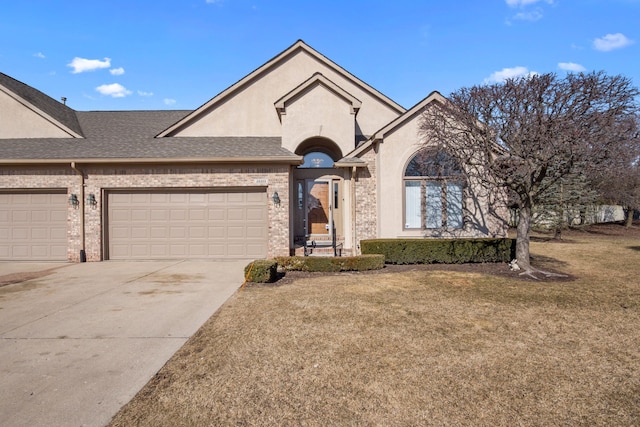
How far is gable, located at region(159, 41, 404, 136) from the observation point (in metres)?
14.2

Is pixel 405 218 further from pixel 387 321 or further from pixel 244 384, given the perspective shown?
pixel 244 384

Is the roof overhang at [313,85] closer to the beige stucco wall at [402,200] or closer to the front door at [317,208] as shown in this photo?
the beige stucco wall at [402,200]

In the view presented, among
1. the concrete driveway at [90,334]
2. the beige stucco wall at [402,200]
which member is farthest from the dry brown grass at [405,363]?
the beige stucco wall at [402,200]

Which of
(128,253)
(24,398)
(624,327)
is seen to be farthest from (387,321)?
(128,253)

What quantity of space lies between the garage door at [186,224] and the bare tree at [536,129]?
732cm

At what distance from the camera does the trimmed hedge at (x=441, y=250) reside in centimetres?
1062

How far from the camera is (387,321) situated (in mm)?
5512

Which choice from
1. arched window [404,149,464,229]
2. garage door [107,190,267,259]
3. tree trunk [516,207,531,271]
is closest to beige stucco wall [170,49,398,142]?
garage door [107,190,267,259]

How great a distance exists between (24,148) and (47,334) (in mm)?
11143

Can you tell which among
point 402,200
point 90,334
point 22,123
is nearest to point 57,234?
point 22,123

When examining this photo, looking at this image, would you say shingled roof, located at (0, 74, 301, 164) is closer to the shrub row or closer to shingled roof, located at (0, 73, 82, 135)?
shingled roof, located at (0, 73, 82, 135)

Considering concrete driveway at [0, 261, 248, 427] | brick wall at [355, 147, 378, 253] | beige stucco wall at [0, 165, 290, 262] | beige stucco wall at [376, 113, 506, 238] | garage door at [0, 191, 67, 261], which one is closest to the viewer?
concrete driveway at [0, 261, 248, 427]

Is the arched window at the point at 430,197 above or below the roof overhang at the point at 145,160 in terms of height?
below

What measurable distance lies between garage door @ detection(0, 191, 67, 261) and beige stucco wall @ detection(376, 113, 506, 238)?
38.0ft
